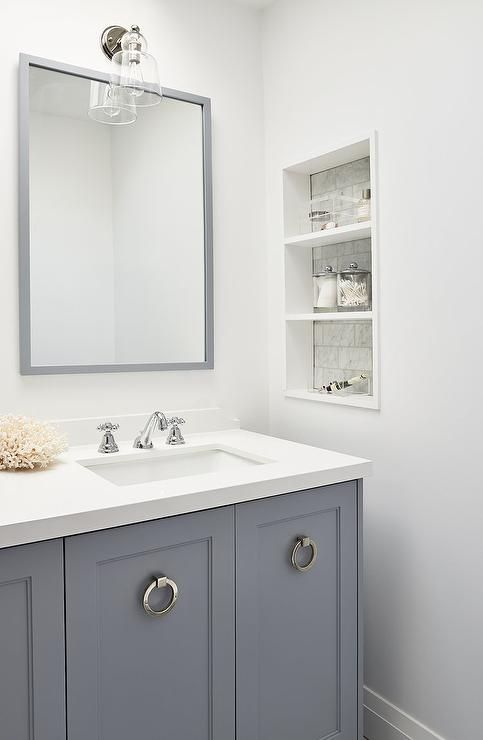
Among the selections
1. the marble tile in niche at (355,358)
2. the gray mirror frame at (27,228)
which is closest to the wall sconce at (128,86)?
the gray mirror frame at (27,228)

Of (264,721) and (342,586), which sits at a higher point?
(342,586)

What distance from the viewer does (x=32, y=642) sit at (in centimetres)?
114

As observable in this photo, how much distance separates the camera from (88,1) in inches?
74.6

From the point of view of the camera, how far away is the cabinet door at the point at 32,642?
111 centimetres

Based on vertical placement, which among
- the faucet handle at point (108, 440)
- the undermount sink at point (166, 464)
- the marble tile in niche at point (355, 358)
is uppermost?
the marble tile in niche at point (355, 358)

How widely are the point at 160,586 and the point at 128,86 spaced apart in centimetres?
131

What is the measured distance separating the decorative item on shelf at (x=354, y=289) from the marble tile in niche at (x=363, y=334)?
0.07 meters

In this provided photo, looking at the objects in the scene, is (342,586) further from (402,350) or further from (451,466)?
(402,350)

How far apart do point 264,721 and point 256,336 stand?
1.30m

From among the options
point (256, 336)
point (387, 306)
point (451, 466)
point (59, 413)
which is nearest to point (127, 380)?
point (59, 413)

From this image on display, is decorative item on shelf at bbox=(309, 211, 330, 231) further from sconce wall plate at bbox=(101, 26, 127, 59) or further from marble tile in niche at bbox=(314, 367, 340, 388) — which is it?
sconce wall plate at bbox=(101, 26, 127, 59)

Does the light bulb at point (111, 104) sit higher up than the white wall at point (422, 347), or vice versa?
the light bulb at point (111, 104)

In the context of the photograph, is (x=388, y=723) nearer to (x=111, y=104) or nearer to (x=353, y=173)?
(x=353, y=173)

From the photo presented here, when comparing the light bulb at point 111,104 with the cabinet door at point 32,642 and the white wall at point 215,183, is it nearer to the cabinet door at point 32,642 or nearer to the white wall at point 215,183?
the white wall at point 215,183
